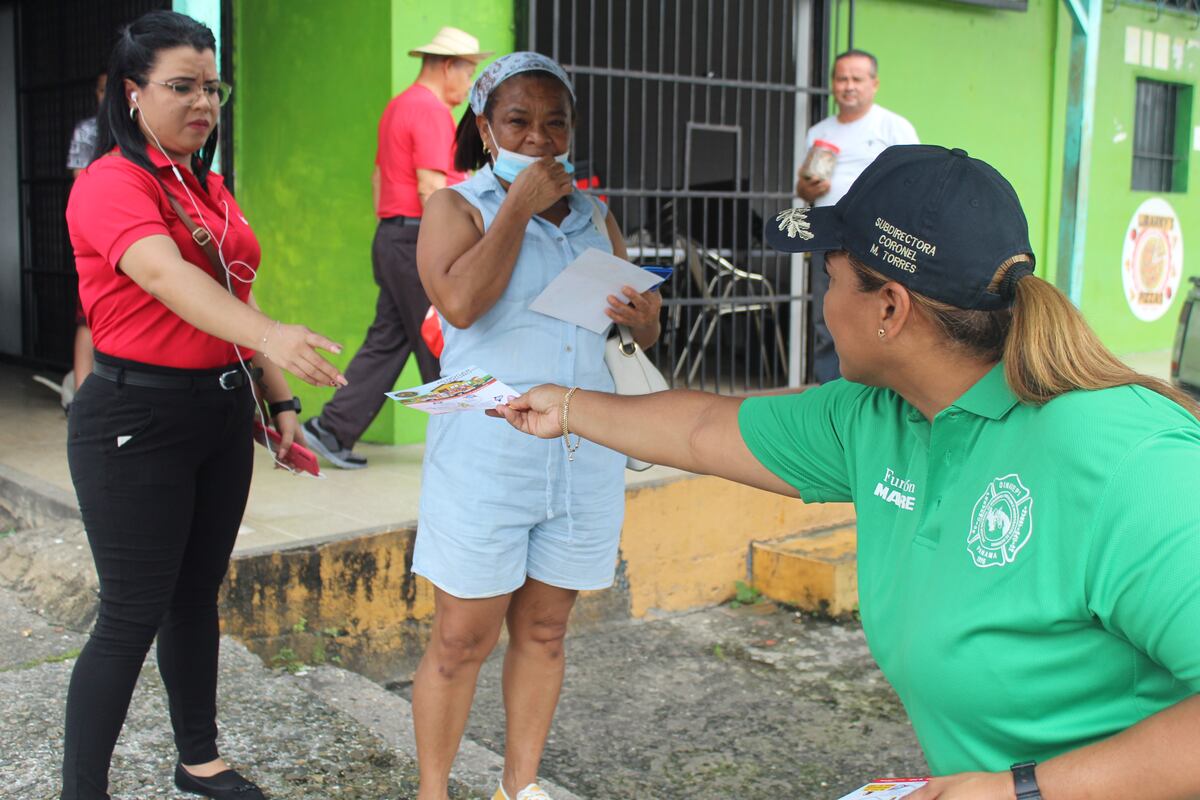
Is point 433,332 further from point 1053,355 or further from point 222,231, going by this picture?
point 1053,355

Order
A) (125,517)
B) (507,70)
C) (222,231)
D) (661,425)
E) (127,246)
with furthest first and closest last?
(507,70) → (222,231) → (125,517) → (127,246) → (661,425)

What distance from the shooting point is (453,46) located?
206 inches

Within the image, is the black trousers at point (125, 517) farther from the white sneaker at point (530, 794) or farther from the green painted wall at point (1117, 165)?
the green painted wall at point (1117, 165)

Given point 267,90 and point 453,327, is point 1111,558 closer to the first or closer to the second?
point 453,327

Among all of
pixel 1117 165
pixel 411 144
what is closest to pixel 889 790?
pixel 411 144

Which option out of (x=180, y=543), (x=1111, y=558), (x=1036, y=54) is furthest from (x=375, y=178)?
(x=1036, y=54)

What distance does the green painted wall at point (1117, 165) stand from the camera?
968 centimetres

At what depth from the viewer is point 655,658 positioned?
16.1 ft

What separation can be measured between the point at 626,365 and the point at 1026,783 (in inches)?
63.0

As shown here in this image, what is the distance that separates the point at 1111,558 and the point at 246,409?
1916mm

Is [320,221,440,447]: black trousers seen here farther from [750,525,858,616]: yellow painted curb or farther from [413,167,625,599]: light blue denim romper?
[413,167,625,599]: light blue denim romper

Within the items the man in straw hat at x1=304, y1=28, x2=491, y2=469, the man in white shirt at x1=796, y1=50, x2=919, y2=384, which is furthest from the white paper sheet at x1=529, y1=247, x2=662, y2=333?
the man in white shirt at x1=796, y1=50, x2=919, y2=384

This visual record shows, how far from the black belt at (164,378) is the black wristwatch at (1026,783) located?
5.87ft

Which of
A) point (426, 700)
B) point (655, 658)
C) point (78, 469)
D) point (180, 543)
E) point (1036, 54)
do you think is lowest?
point (655, 658)
